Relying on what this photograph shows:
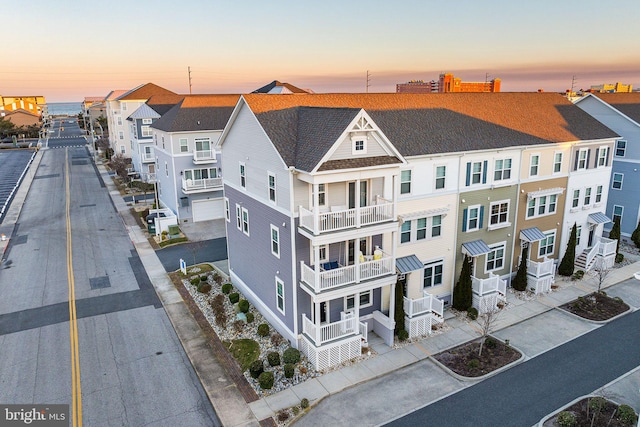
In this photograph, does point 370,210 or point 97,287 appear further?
point 97,287

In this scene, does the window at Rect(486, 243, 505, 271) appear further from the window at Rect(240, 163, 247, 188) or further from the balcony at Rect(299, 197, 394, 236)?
the window at Rect(240, 163, 247, 188)

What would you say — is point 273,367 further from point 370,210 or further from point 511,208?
point 511,208

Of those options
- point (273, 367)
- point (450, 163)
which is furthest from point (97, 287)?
point (450, 163)

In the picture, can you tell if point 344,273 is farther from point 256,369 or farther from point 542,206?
point 542,206

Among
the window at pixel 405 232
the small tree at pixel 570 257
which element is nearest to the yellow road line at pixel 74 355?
the window at pixel 405 232

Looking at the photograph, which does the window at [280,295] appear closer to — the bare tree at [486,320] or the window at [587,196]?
the bare tree at [486,320]

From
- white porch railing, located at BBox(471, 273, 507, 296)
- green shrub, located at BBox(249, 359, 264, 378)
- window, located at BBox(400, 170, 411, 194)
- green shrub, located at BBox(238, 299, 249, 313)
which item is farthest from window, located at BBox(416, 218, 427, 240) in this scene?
green shrub, located at BBox(249, 359, 264, 378)
